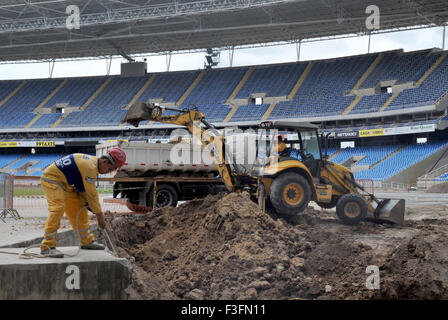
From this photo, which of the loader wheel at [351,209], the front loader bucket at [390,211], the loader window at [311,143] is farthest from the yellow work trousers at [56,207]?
the front loader bucket at [390,211]

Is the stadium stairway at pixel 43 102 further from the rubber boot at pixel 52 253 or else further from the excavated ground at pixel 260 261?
the rubber boot at pixel 52 253

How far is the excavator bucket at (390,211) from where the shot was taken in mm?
9852

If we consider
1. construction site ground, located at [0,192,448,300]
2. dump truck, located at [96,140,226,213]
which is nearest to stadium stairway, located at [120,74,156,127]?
dump truck, located at [96,140,226,213]

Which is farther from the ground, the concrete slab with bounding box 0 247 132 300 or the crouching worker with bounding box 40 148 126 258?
the crouching worker with bounding box 40 148 126 258

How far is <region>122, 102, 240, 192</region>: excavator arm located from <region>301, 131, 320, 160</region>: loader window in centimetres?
181

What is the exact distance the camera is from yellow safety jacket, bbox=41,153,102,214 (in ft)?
15.5

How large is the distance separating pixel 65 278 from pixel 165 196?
8.96 metres

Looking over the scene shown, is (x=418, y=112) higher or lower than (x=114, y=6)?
lower

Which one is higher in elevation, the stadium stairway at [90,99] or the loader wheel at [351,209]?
the stadium stairway at [90,99]

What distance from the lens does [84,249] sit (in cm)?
512

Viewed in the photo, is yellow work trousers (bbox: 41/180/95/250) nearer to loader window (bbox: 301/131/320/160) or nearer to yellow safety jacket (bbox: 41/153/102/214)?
yellow safety jacket (bbox: 41/153/102/214)
